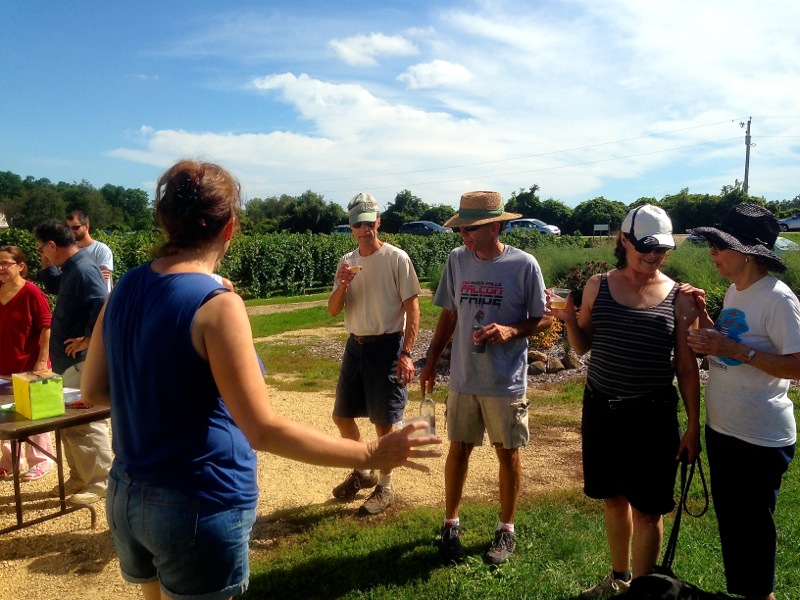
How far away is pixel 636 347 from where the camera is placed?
3.01 metres

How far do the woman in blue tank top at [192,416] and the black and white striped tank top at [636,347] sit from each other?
5.08 ft

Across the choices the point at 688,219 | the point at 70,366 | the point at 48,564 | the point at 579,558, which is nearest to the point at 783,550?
the point at 579,558

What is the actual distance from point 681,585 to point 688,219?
39.4 metres

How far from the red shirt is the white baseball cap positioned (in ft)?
14.2

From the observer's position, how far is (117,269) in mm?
16547

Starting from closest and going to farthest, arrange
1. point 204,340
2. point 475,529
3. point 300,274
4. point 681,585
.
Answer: point 204,340
point 681,585
point 475,529
point 300,274

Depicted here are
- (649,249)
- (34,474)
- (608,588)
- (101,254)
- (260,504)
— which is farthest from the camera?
(101,254)

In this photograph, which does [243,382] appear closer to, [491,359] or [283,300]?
[491,359]

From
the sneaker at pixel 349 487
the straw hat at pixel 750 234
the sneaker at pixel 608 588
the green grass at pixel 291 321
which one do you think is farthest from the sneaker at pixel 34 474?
the green grass at pixel 291 321

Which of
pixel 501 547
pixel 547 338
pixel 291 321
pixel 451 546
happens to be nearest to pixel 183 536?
pixel 451 546

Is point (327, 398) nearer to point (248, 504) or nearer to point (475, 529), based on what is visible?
point (475, 529)

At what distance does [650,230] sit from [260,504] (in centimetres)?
Answer: 327

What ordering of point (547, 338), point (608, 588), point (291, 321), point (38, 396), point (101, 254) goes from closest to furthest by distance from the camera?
1. point (608, 588)
2. point (38, 396)
3. point (101, 254)
4. point (547, 338)
5. point (291, 321)

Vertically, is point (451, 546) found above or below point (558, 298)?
below
